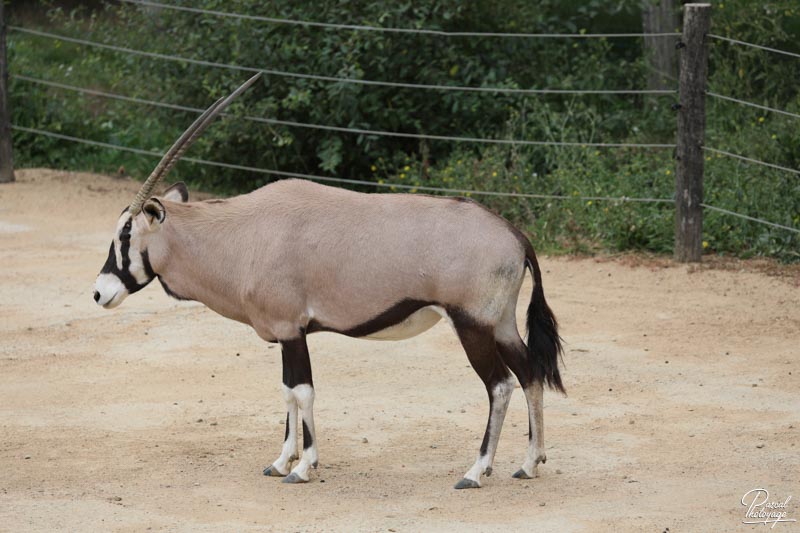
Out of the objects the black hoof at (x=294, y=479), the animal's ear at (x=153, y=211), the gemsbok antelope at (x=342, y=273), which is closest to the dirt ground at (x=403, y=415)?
the black hoof at (x=294, y=479)

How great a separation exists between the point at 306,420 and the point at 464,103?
652 centimetres

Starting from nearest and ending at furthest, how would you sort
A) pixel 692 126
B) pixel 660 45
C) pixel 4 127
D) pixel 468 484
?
pixel 468 484
pixel 692 126
pixel 4 127
pixel 660 45

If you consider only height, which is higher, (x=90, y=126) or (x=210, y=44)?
(x=210, y=44)

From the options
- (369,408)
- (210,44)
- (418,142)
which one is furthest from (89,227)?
(369,408)

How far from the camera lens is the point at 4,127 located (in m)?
12.6

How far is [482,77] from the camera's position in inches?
475

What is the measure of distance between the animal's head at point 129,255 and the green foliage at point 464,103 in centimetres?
494

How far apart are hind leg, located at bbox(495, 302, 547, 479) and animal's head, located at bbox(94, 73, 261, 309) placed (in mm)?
1675

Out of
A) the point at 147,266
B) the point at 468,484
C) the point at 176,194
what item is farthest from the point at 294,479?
the point at 176,194

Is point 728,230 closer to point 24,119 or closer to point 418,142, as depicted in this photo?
point 418,142

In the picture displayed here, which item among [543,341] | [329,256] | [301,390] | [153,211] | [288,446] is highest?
[153,211]

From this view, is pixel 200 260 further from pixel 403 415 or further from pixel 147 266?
pixel 403 415

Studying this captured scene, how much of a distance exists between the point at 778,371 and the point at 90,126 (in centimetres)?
890

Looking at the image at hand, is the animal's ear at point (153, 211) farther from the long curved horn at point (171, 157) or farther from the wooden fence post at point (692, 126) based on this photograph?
the wooden fence post at point (692, 126)
